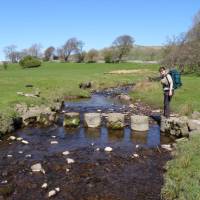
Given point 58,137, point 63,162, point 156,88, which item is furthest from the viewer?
point 156,88

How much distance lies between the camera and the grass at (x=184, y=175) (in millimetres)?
10204

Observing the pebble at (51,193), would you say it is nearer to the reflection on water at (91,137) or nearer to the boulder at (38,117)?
the reflection on water at (91,137)

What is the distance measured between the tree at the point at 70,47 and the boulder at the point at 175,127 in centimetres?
14412

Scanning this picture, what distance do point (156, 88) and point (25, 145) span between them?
23531 millimetres

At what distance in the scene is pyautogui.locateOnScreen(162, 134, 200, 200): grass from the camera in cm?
1020

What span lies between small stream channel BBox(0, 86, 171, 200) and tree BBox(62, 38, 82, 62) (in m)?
144

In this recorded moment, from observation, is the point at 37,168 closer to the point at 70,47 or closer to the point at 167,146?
the point at 167,146

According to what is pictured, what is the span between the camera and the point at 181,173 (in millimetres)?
12133

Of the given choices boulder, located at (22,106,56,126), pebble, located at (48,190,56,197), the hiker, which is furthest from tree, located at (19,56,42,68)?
pebble, located at (48,190,56,197)

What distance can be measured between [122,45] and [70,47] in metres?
35.0

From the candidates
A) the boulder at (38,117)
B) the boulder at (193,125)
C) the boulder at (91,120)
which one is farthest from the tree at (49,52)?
the boulder at (193,125)

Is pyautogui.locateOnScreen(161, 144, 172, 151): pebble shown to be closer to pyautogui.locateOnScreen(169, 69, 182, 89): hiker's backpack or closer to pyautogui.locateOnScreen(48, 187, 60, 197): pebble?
pyautogui.locateOnScreen(169, 69, 182, 89): hiker's backpack

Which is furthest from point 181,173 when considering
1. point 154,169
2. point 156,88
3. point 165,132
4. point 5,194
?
point 156,88

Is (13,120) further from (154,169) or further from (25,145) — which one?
(154,169)
